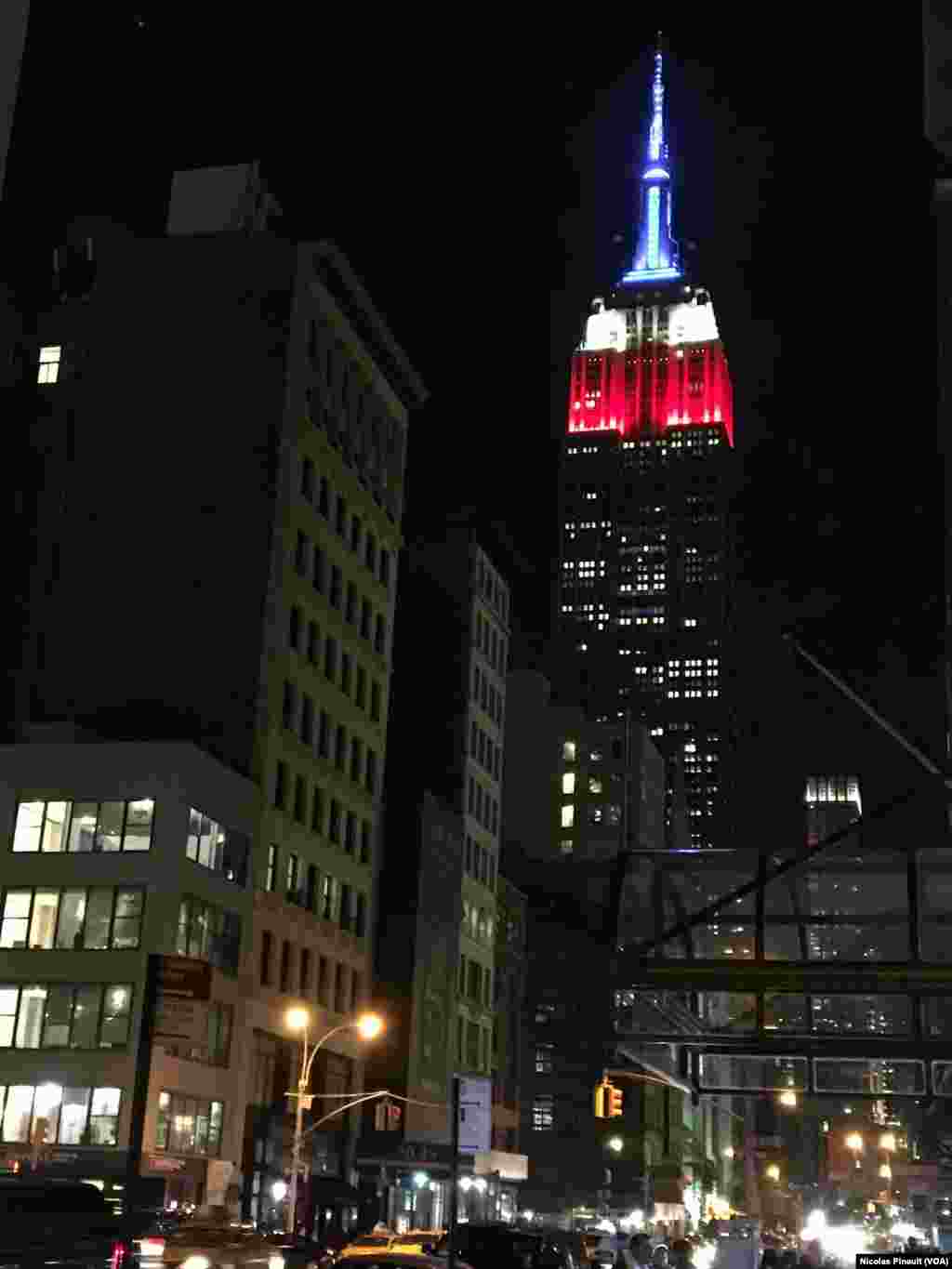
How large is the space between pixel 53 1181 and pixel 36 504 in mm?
72741

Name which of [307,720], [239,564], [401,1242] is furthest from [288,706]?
[401,1242]

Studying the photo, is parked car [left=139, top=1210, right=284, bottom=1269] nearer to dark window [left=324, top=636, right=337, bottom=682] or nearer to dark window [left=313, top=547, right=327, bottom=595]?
dark window [left=324, top=636, right=337, bottom=682]

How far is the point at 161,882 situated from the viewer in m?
67.8

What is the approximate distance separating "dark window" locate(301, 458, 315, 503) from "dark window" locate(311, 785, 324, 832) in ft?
53.5

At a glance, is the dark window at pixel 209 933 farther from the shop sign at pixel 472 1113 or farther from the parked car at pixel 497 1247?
the shop sign at pixel 472 1113

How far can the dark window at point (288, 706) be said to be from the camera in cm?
8431

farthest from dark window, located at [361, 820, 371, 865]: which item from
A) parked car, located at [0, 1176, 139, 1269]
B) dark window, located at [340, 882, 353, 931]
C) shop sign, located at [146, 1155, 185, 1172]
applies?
parked car, located at [0, 1176, 139, 1269]

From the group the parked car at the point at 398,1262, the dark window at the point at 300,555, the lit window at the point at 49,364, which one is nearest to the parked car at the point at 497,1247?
the parked car at the point at 398,1262

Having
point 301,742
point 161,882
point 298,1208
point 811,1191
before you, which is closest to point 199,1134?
point 298,1208

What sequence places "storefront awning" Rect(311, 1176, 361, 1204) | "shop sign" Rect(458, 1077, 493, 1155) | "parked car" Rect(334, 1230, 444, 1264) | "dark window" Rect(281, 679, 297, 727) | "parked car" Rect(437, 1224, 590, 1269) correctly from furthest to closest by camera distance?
"dark window" Rect(281, 679, 297, 727) → "storefront awning" Rect(311, 1176, 361, 1204) → "parked car" Rect(334, 1230, 444, 1264) → "parked car" Rect(437, 1224, 590, 1269) → "shop sign" Rect(458, 1077, 493, 1155)

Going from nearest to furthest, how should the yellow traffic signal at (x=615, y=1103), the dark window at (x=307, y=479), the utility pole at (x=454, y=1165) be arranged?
1. the utility pole at (x=454, y=1165)
2. the yellow traffic signal at (x=615, y=1103)
3. the dark window at (x=307, y=479)

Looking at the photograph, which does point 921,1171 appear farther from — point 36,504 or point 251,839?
point 36,504

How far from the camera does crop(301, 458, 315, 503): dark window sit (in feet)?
293

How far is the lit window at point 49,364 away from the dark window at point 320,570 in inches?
717
